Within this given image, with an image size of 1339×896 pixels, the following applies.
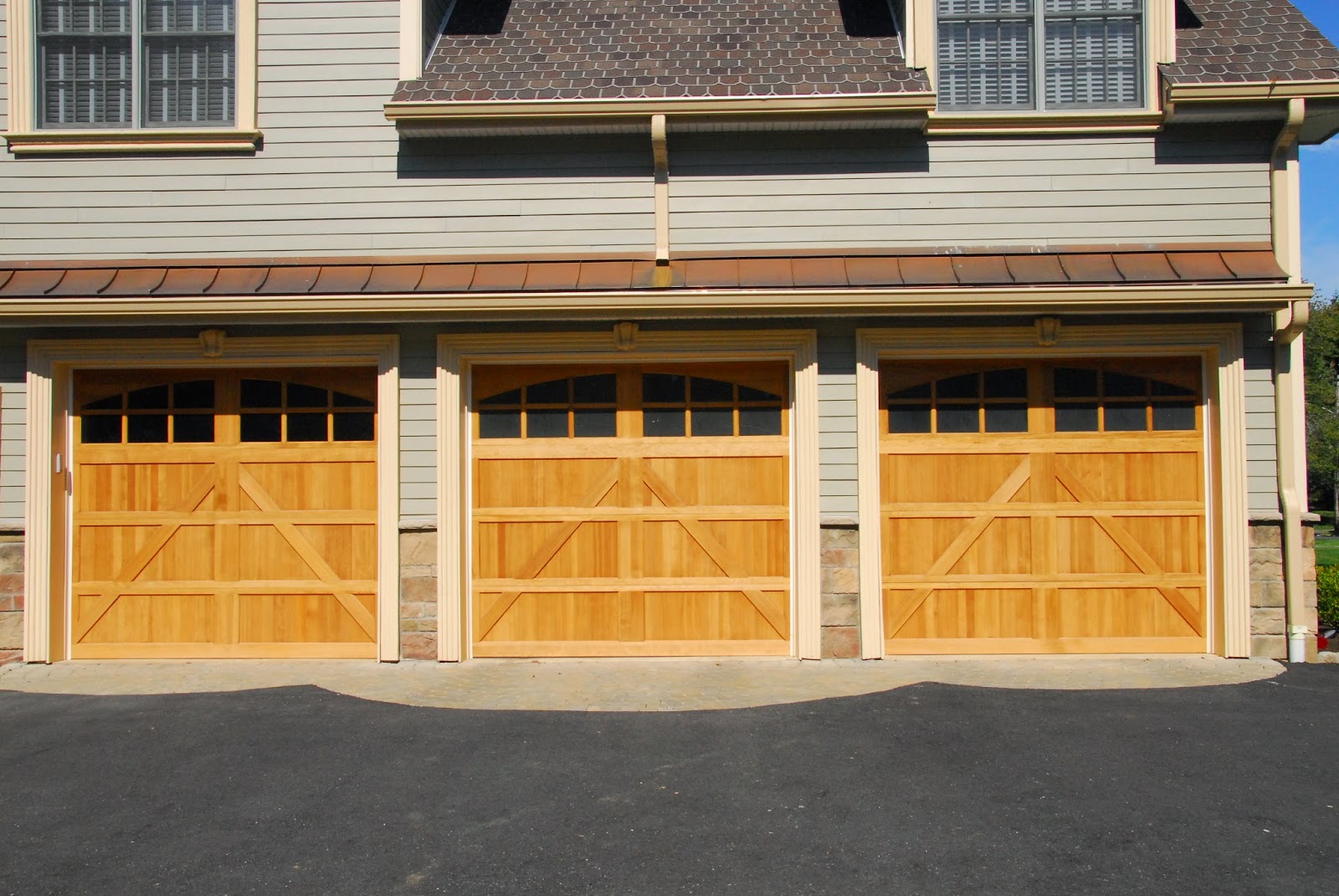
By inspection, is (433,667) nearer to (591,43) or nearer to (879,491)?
(879,491)

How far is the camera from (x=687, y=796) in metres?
4.55

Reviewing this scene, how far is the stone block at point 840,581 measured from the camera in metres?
7.19

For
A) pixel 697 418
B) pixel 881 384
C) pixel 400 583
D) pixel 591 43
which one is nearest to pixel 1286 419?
pixel 881 384

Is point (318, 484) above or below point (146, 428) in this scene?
below

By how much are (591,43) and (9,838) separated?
6.85m

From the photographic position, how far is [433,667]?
7141 millimetres

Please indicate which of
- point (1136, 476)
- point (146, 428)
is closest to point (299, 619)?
point (146, 428)

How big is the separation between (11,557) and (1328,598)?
10.7 m

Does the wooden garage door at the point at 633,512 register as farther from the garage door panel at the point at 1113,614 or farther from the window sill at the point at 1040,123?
the window sill at the point at 1040,123

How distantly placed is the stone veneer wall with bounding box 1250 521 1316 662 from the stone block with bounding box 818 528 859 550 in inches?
120

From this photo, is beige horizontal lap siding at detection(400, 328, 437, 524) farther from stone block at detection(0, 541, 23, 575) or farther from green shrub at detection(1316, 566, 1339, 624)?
green shrub at detection(1316, 566, 1339, 624)

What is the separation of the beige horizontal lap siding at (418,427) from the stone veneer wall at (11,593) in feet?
10.0

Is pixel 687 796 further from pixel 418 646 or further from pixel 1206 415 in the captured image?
pixel 1206 415

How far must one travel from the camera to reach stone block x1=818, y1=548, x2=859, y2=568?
23.6ft
